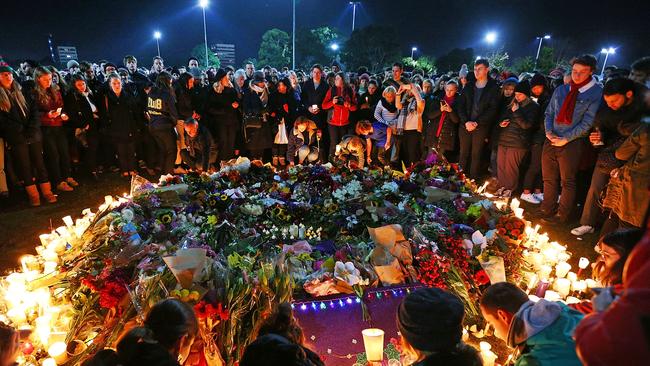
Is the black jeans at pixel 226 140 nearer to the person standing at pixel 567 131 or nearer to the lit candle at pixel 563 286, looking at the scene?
the person standing at pixel 567 131

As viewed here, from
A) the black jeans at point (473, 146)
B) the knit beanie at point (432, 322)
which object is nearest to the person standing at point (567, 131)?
the black jeans at point (473, 146)

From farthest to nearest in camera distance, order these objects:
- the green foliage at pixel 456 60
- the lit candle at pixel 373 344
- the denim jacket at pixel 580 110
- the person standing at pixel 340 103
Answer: the green foliage at pixel 456 60 → the person standing at pixel 340 103 → the denim jacket at pixel 580 110 → the lit candle at pixel 373 344

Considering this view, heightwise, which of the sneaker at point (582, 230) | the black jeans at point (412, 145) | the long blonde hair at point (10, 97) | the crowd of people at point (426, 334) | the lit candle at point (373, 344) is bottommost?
the sneaker at point (582, 230)

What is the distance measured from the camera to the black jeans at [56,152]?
574 centimetres

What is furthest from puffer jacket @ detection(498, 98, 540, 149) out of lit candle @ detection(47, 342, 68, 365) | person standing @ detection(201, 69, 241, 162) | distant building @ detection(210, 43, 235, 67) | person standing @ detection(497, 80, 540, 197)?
distant building @ detection(210, 43, 235, 67)

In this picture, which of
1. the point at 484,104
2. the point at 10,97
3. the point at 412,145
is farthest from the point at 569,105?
the point at 10,97

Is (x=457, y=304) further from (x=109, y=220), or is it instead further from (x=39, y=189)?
(x=39, y=189)

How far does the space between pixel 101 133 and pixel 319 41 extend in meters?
28.2

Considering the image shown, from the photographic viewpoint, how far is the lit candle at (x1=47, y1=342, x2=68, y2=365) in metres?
2.46

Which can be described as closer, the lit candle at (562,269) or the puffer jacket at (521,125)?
the lit candle at (562,269)

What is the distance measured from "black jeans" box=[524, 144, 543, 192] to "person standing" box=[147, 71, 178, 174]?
5.62m

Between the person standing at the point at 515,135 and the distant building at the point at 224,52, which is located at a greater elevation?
the distant building at the point at 224,52

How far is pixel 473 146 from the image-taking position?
20.9ft

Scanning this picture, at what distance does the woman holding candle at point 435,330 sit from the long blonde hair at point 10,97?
18.4 feet
